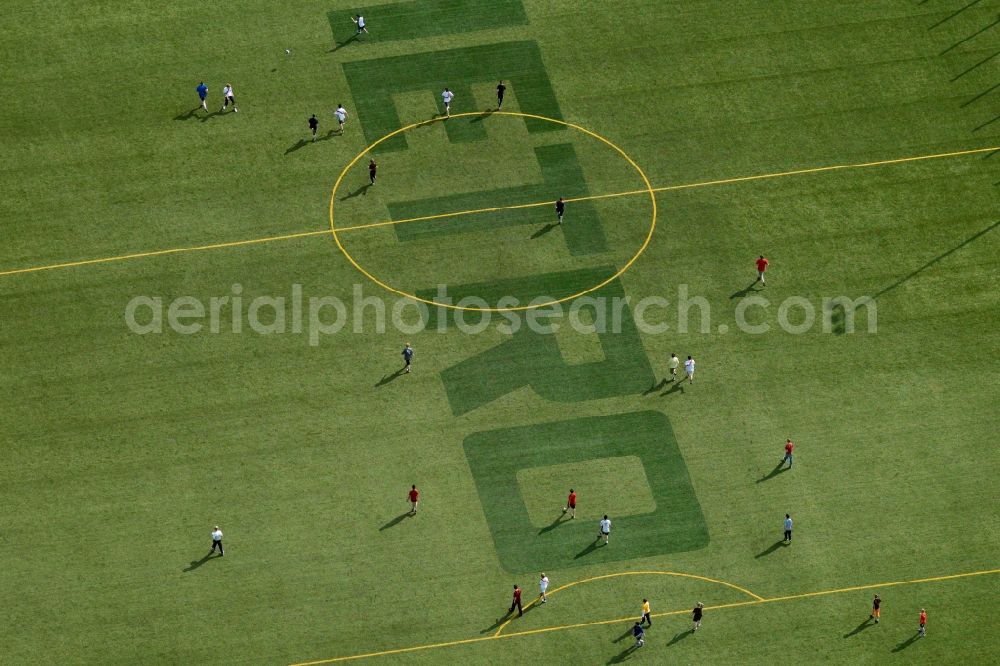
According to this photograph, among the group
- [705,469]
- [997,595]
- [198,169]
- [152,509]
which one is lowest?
[997,595]

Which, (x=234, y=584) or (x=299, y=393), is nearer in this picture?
(x=234, y=584)

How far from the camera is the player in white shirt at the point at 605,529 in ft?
301

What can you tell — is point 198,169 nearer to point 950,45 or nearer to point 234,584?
point 234,584

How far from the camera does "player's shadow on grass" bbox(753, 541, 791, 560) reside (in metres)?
92.7

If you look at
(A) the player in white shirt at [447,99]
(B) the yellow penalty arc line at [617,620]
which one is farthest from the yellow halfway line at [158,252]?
(B) the yellow penalty arc line at [617,620]

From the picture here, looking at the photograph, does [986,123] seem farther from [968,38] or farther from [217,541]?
[217,541]

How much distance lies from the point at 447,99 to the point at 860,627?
40216 millimetres

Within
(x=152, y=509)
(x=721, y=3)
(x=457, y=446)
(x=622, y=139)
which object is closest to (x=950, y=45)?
(x=721, y=3)

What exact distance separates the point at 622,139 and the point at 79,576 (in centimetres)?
4201

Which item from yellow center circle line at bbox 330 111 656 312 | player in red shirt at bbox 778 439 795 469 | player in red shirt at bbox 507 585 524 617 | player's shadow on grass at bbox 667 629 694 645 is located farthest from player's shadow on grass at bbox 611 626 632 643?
yellow center circle line at bbox 330 111 656 312

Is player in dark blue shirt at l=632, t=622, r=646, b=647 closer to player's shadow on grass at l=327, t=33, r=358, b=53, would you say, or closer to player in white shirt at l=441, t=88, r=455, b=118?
player in white shirt at l=441, t=88, r=455, b=118

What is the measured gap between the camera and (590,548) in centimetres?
9238

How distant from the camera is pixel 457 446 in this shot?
314ft

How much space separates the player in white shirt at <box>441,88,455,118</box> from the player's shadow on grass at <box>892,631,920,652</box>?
137 feet
